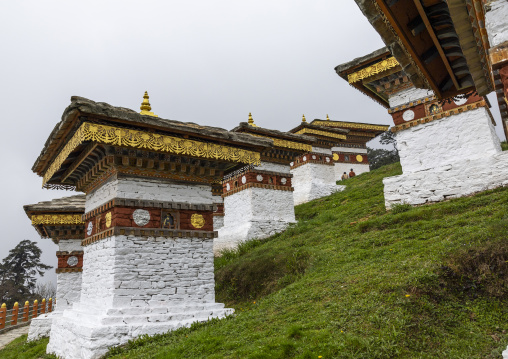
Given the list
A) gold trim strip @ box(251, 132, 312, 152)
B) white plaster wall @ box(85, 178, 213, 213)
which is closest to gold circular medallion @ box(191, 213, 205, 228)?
white plaster wall @ box(85, 178, 213, 213)

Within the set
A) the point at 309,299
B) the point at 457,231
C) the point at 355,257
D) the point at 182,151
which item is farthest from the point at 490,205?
the point at 182,151

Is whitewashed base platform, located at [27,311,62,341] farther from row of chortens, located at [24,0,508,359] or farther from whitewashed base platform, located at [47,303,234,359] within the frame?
whitewashed base platform, located at [47,303,234,359]

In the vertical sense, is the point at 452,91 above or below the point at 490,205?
above

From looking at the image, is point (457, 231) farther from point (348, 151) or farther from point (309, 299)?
point (348, 151)

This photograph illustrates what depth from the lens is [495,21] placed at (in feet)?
9.01

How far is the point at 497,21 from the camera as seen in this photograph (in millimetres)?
2738

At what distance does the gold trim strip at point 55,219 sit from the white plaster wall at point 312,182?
12.0 meters

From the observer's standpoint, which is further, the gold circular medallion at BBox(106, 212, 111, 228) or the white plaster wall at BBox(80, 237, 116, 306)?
the gold circular medallion at BBox(106, 212, 111, 228)

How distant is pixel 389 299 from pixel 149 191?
507 cm

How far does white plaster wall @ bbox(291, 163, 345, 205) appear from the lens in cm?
2023

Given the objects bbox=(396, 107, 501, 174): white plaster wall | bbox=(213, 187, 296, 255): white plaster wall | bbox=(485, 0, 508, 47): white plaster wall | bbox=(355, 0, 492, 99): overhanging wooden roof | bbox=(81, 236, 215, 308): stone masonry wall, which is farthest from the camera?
bbox=(213, 187, 296, 255): white plaster wall

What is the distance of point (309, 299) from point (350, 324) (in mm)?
1391

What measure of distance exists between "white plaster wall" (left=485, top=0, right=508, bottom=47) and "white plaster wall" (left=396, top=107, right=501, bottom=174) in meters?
7.63

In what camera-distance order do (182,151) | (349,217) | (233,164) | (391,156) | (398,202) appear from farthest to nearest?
(391,156)
(349,217)
(398,202)
(233,164)
(182,151)
